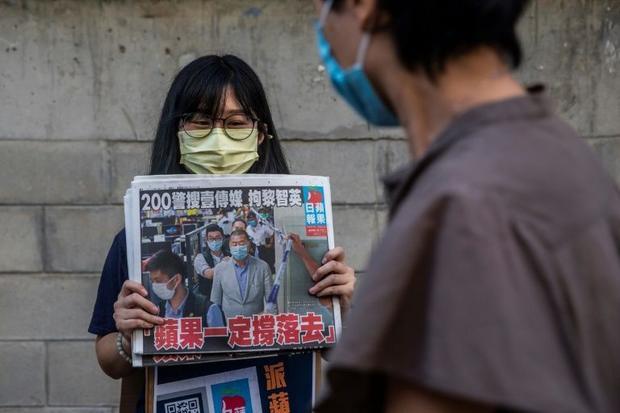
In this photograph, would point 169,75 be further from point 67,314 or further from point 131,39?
point 67,314

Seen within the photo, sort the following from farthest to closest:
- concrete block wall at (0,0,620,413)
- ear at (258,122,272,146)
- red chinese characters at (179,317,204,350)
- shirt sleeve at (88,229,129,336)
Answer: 1. concrete block wall at (0,0,620,413)
2. ear at (258,122,272,146)
3. shirt sleeve at (88,229,129,336)
4. red chinese characters at (179,317,204,350)

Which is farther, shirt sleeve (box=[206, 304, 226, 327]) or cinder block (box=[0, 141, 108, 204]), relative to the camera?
cinder block (box=[0, 141, 108, 204])

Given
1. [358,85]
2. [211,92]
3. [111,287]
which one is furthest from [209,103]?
[358,85]

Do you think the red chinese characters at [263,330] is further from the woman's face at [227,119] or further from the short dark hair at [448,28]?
the short dark hair at [448,28]

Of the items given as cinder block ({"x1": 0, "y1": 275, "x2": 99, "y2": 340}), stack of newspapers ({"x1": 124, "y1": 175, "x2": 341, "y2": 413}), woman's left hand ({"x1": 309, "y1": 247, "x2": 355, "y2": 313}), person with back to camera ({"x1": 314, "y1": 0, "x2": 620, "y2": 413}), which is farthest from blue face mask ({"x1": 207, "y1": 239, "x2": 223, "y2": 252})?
cinder block ({"x1": 0, "y1": 275, "x2": 99, "y2": 340})

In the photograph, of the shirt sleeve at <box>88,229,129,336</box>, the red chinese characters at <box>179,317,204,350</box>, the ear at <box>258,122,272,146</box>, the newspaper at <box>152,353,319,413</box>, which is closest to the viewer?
the red chinese characters at <box>179,317,204,350</box>

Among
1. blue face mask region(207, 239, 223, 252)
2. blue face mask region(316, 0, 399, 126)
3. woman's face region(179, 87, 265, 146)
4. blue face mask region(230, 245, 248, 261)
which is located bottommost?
blue face mask region(230, 245, 248, 261)

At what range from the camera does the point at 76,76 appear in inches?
152

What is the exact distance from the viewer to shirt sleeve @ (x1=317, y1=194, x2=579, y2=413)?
3.25ft

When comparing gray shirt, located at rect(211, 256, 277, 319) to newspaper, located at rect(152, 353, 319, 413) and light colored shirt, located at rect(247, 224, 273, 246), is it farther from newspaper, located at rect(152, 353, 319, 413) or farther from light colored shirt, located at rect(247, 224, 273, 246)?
newspaper, located at rect(152, 353, 319, 413)

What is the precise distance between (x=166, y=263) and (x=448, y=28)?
49.0 inches

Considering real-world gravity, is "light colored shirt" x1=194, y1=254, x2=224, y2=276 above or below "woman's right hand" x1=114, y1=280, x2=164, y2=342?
above

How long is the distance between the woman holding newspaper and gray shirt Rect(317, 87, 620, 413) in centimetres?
140

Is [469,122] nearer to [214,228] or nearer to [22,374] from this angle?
[214,228]
